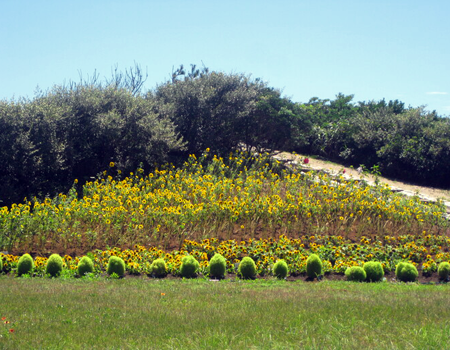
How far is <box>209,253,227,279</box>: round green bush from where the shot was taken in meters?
7.36

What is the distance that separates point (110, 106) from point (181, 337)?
10.2m

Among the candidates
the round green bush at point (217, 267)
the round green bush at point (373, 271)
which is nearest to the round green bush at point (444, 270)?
the round green bush at point (373, 271)

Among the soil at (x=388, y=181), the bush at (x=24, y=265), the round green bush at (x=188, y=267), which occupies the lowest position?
the bush at (x=24, y=265)

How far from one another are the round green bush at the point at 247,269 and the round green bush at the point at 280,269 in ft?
1.10

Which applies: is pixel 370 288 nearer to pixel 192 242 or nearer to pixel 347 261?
pixel 347 261

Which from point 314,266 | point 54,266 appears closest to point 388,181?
point 314,266

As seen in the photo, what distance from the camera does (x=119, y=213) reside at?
373 inches

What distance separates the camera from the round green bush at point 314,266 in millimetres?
7453

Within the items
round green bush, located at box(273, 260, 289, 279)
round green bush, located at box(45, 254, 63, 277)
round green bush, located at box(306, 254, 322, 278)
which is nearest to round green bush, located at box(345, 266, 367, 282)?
round green bush, located at box(306, 254, 322, 278)

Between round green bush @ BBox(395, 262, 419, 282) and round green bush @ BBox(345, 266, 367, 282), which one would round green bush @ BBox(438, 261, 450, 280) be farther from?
round green bush @ BBox(345, 266, 367, 282)

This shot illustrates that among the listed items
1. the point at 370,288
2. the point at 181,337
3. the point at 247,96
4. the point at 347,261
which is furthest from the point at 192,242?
the point at 247,96

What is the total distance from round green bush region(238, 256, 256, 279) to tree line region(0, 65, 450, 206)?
239 inches

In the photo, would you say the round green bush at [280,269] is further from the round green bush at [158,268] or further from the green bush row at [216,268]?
the round green bush at [158,268]

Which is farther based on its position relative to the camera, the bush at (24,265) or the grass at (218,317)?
the bush at (24,265)
